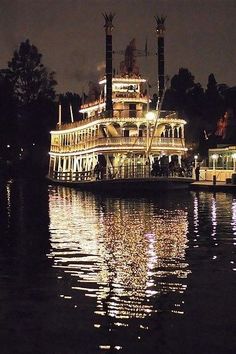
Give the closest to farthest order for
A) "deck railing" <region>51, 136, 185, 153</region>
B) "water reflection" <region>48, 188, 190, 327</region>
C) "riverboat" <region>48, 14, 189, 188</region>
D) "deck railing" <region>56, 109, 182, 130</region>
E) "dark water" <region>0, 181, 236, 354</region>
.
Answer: "dark water" <region>0, 181, 236, 354</region> < "water reflection" <region>48, 188, 190, 327</region> < "riverboat" <region>48, 14, 189, 188</region> < "deck railing" <region>51, 136, 185, 153</region> < "deck railing" <region>56, 109, 182, 130</region>

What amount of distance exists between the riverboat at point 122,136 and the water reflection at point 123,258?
25.5 meters

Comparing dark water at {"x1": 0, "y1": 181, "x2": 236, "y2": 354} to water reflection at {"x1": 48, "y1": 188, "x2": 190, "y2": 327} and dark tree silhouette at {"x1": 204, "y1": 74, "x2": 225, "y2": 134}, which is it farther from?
dark tree silhouette at {"x1": 204, "y1": 74, "x2": 225, "y2": 134}

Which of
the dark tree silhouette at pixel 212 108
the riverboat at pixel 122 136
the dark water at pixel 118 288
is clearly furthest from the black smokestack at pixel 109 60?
the dark water at pixel 118 288

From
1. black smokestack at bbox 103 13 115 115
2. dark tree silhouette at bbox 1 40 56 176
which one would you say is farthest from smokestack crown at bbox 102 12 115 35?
dark tree silhouette at bbox 1 40 56 176

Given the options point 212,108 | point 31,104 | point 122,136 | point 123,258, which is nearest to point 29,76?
point 31,104

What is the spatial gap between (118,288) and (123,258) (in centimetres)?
377

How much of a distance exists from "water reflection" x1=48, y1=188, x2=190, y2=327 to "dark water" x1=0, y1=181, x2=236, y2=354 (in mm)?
23

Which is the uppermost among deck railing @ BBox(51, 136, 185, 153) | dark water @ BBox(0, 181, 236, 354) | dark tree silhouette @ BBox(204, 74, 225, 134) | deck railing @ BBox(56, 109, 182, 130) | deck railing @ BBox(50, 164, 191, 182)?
dark tree silhouette @ BBox(204, 74, 225, 134)

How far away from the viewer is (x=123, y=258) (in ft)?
55.2

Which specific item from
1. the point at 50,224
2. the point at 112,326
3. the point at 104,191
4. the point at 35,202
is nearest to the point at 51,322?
the point at 112,326

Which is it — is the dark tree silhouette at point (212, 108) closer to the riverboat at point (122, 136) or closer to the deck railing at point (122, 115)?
the riverboat at point (122, 136)

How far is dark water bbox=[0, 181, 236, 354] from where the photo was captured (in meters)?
9.75

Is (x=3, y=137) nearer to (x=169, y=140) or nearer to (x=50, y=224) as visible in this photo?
(x=169, y=140)

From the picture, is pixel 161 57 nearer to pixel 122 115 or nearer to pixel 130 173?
pixel 122 115
